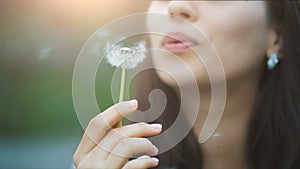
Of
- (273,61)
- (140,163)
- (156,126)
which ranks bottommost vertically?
(140,163)

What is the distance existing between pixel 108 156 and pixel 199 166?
332 millimetres

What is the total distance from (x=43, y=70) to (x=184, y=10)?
50cm

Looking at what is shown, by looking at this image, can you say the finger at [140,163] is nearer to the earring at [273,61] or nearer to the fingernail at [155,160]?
the fingernail at [155,160]

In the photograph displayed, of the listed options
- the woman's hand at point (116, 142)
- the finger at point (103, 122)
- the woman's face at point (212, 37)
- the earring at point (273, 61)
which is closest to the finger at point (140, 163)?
the woman's hand at point (116, 142)

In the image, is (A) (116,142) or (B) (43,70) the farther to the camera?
(B) (43,70)

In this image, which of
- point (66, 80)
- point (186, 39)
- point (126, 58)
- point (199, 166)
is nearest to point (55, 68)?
point (66, 80)

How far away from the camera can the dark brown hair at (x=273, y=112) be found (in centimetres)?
115

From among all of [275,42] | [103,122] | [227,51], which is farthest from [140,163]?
[275,42]

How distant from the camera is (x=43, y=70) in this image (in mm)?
1210

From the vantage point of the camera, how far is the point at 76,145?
1187 millimetres

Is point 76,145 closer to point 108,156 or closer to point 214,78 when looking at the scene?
point 108,156

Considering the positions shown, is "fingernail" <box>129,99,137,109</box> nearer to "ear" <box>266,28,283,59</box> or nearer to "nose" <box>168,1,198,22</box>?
"nose" <box>168,1,198,22</box>

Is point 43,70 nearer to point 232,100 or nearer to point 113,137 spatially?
point 113,137

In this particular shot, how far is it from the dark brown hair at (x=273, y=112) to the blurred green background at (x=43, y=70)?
24 centimetres
